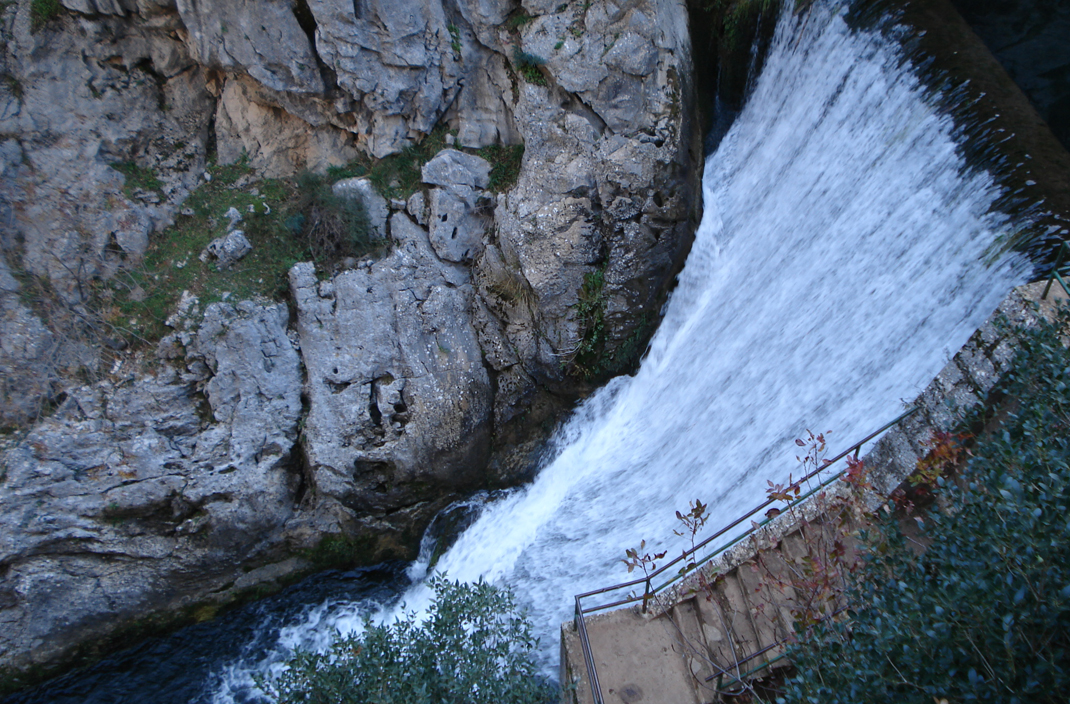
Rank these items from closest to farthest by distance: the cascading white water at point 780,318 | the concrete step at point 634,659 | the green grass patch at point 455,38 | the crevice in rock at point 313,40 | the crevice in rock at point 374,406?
the concrete step at point 634,659, the cascading white water at point 780,318, the crevice in rock at point 374,406, the crevice in rock at point 313,40, the green grass patch at point 455,38

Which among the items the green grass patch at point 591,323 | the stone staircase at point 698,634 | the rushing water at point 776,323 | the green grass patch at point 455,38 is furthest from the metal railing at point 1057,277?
the green grass patch at point 455,38

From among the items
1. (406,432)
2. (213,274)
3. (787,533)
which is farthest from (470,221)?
(787,533)

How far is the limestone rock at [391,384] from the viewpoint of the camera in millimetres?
8531

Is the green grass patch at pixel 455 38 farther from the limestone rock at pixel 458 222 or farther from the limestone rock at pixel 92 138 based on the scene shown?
the limestone rock at pixel 92 138

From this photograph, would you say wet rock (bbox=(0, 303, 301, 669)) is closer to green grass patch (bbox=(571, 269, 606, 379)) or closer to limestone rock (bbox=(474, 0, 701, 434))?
limestone rock (bbox=(474, 0, 701, 434))

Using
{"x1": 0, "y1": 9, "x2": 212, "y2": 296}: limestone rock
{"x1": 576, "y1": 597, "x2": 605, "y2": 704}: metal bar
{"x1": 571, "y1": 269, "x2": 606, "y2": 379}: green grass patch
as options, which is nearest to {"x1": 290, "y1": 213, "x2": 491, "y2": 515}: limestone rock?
{"x1": 571, "y1": 269, "x2": 606, "y2": 379}: green grass patch

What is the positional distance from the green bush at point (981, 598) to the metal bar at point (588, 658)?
2.08 m

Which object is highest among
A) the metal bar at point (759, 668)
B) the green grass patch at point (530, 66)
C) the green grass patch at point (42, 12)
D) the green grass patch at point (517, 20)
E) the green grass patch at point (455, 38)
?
the green grass patch at point (42, 12)

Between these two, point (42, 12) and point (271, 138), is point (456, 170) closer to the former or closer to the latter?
point (271, 138)

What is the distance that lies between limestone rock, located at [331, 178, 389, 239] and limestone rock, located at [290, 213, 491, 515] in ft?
1.92

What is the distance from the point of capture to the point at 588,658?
17.6 ft

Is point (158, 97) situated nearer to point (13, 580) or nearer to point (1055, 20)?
point (13, 580)

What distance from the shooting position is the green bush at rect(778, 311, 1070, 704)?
2.53m

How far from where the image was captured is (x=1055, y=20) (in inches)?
298
